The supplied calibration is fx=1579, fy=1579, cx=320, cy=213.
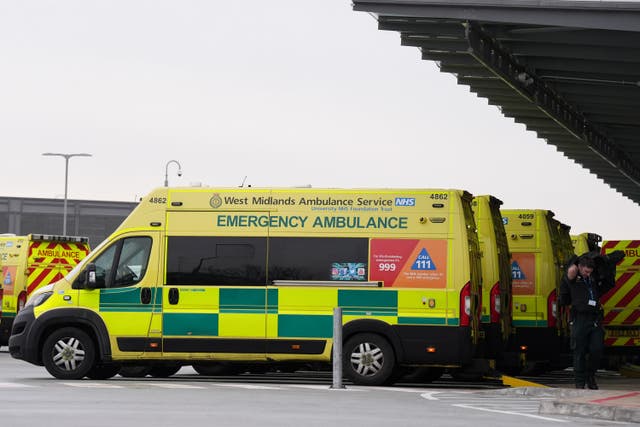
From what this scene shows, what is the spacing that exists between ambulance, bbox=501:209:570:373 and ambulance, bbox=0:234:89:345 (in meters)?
11.1

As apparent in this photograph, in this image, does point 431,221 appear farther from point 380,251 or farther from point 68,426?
point 68,426

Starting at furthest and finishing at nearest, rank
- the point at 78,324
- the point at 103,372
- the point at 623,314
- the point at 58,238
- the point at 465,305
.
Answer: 1. the point at 58,238
2. the point at 623,314
3. the point at 103,372
4. the point at 78,324
5. the point at 465,305

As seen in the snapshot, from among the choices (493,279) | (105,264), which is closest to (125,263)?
(105,264)

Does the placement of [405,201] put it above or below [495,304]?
above

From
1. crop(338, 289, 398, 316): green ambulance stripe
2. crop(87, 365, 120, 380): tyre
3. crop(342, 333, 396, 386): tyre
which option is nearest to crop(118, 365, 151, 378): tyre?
crop(87, 365, 120, 380): tyre

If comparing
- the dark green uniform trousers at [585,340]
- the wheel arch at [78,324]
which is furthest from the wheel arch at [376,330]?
the wheel arch at [78,324]

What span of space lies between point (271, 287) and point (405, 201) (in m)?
1.98

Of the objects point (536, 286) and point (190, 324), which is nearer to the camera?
point (190, 324)

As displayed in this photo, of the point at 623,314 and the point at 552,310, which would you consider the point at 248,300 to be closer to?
the point at 552,310

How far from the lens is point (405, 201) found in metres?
19.4

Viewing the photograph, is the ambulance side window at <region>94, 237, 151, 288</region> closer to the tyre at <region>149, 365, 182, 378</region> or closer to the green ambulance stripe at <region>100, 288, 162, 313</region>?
the green ambulance stripe at <region>100, 288, 162, 313</region>

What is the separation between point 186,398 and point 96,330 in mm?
4257

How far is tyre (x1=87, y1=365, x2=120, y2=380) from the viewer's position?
793 inches

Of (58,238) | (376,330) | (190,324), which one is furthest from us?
(58,238)
